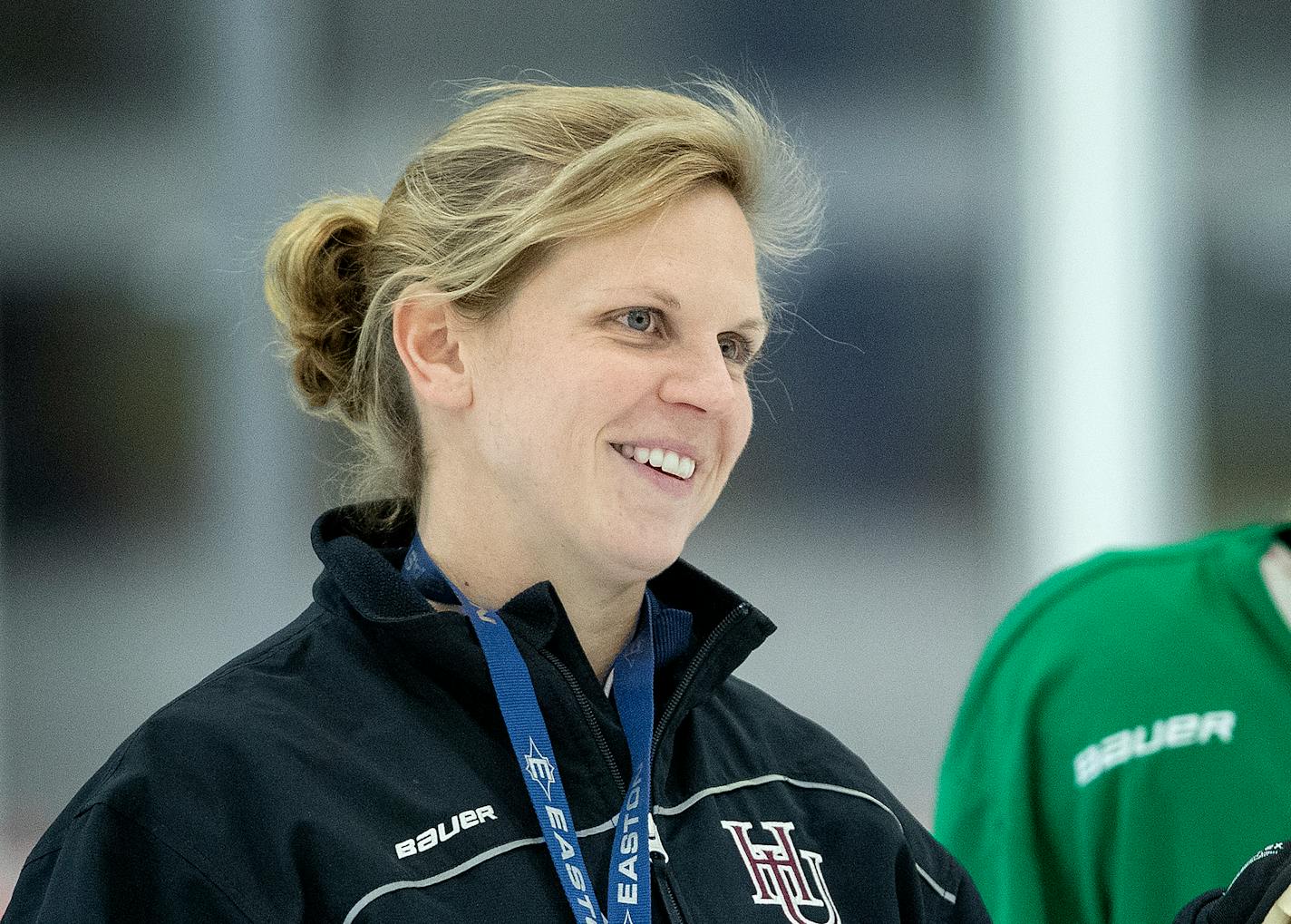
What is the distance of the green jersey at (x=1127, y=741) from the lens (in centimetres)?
198

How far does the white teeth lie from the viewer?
5.10 ft

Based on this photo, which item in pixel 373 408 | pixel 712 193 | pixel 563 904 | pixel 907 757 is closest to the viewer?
pixel 563 904

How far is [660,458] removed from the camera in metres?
1.56

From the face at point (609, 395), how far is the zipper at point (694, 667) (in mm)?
130

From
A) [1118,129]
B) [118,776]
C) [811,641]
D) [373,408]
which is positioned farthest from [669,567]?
[1118,129]

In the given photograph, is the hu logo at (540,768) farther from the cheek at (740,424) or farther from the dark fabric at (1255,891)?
the dark fabric at (1255,891)

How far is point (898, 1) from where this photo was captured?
526cm

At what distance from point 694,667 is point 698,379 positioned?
29 centimetres

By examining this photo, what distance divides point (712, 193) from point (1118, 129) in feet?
12.5

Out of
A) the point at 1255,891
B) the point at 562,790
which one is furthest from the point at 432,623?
the point at 1255,891

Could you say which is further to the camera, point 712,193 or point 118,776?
point 712,193

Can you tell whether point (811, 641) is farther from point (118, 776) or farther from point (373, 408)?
point (118, 776)

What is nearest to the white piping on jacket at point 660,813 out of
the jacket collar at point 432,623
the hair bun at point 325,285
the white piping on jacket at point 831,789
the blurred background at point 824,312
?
the white piping on jacket at point 831,789

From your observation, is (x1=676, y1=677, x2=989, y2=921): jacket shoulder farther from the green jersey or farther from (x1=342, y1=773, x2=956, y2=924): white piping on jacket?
the green jersey
